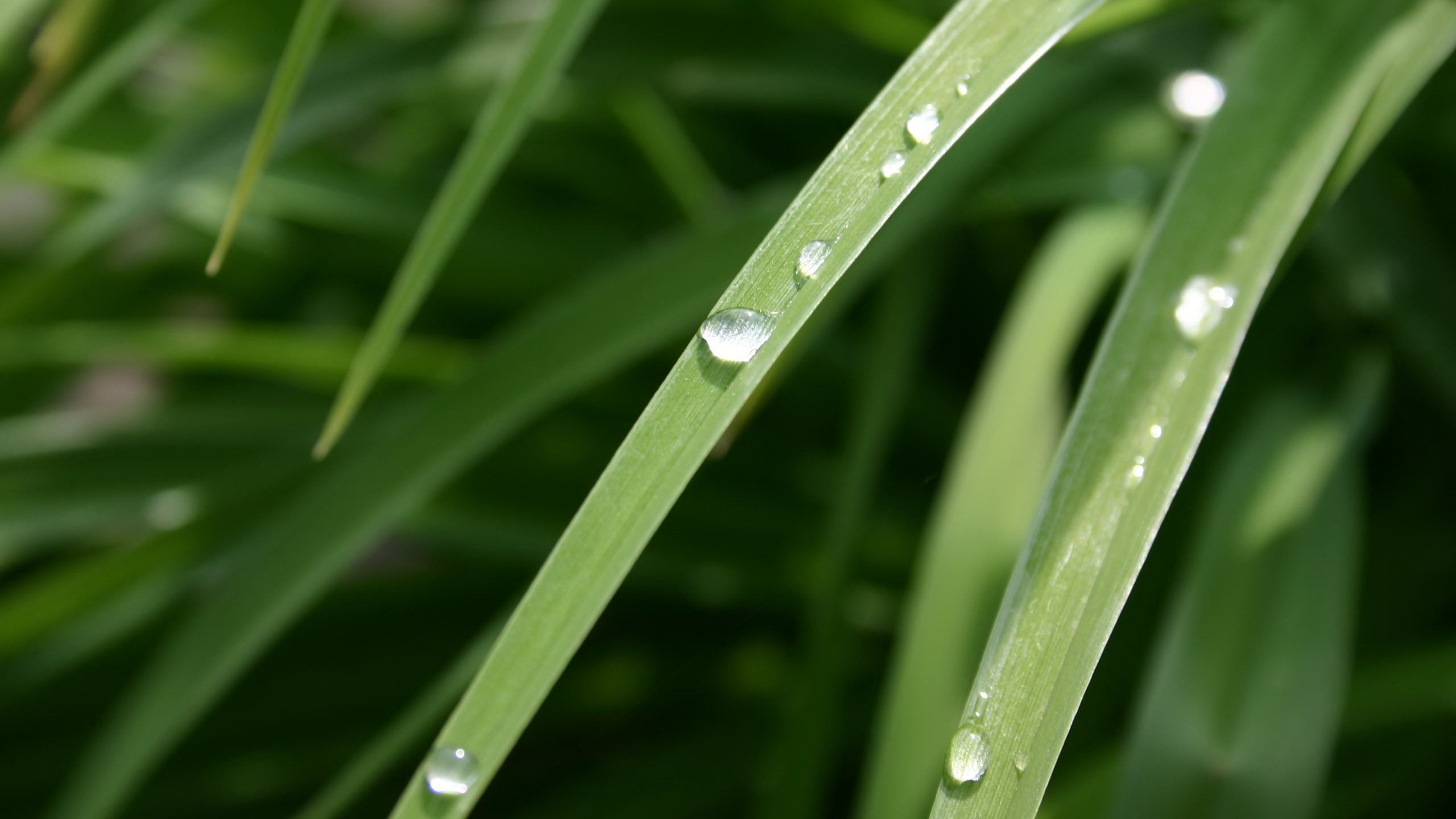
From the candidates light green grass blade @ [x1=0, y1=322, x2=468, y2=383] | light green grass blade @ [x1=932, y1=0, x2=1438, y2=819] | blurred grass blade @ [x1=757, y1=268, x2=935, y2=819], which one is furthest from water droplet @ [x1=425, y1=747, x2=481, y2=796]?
light green grass blade @ [x1=0, y1=322, x2=468, y2=383]

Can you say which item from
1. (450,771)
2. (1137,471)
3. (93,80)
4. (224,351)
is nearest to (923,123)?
(1137,471)

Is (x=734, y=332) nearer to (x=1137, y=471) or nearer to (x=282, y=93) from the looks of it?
(x=1137, y=471)

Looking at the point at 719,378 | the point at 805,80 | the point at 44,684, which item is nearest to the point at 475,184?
the point at 719,378

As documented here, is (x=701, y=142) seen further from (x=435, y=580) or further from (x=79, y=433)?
(x=79, y=433)

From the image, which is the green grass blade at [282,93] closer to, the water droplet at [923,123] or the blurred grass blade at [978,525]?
the water droplet at [923,123]

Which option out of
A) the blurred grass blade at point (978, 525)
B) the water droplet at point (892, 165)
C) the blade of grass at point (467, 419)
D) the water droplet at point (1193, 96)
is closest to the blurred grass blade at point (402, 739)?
the blade of grass at point (467, 419)

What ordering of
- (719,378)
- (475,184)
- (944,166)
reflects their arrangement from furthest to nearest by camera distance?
1. (944,166)
2. (475,184)
3. (719,378)

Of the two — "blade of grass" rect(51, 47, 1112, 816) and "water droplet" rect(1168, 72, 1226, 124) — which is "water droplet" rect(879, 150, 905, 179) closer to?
"blade of grass" rect(51, 47, 1112, 816)
